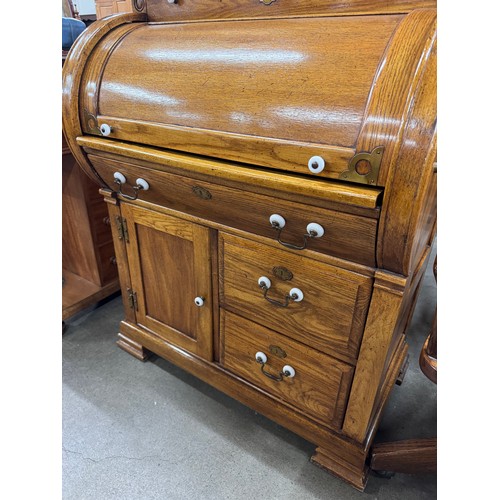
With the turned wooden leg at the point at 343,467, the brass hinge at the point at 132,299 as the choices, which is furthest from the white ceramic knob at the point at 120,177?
the turned wooden leg at the point at 343,467

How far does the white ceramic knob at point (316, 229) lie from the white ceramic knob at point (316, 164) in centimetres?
12

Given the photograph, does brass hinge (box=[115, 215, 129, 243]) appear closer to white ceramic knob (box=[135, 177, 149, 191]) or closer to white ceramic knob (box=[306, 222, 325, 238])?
white ceramic knob (box=[135, 177, 149, 191])

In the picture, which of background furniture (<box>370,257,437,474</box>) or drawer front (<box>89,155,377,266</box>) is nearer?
drawer front (<box>89,155,377,266</box>)

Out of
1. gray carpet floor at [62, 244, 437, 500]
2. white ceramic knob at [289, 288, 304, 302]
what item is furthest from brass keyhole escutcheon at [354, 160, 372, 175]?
gray carpet floor at [62, 244, 437, 500]

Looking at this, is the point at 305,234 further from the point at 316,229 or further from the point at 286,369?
the point at 286,369

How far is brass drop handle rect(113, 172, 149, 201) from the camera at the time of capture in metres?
1.12

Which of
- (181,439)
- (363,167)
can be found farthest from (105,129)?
(181,439)

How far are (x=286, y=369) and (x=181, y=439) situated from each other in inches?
20.0

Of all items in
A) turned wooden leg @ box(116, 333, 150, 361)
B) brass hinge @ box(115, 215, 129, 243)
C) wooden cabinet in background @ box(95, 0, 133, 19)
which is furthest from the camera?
wooden cabinet in background @ box(95, 0, 133, 19)

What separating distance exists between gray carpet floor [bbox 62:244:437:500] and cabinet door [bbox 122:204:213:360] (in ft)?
0.77

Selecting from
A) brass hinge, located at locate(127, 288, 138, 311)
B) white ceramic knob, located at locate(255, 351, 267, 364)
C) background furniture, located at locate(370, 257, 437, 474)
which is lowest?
background furniture, located at locate(370, 257, 437, 474)

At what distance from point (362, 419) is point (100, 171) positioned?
3.65 ft

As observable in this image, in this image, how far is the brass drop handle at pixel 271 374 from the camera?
1115 mm

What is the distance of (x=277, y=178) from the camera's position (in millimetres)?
809
